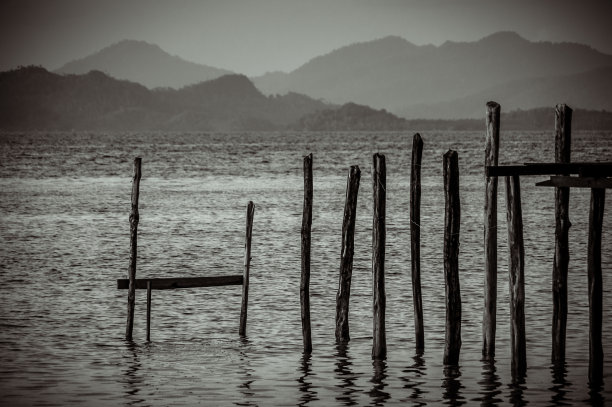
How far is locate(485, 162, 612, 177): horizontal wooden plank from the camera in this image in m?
14.5

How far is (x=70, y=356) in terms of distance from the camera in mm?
18312

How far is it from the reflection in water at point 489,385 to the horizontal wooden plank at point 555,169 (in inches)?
132

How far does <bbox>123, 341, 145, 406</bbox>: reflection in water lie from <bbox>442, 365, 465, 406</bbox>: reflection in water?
466 centimetres

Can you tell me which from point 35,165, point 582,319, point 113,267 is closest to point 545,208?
point 113,267

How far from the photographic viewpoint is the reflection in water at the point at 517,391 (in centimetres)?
1501

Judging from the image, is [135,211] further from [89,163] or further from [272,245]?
[89,163]

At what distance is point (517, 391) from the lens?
612 inches

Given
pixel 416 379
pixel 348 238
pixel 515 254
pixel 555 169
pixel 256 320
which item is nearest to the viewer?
pixel 555 169

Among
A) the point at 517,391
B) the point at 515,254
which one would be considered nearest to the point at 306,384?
the point at 517,391

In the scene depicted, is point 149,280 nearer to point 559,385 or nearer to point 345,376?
point 345,376

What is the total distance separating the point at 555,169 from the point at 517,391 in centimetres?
348

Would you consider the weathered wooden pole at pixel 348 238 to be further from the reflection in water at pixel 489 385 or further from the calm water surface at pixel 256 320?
the reflection in water at pixel 489 385

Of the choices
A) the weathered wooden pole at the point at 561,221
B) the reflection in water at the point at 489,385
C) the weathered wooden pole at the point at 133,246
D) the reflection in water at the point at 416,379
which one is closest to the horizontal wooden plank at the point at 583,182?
the weathered wooden pole at the point at 561,221

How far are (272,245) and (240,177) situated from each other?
52152 mm
